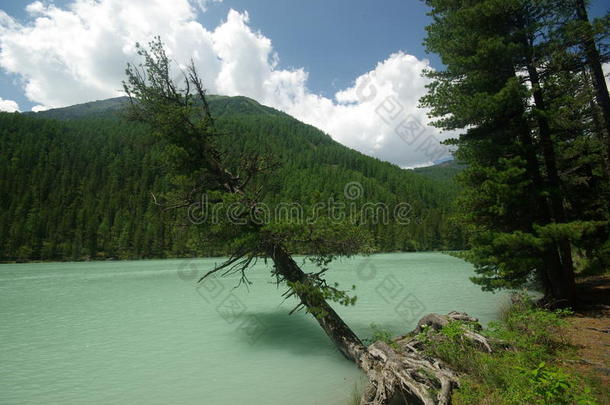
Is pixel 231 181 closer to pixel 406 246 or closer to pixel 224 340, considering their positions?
pixel 224 340

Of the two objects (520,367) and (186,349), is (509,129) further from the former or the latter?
(186,349)

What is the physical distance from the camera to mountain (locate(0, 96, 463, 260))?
80.6 meters

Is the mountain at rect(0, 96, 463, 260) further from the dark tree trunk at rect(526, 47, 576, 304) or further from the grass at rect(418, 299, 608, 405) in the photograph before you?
the dark tree trunk at rect(526, 47, 576, 304)

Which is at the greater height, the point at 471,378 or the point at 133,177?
the point at 133,177

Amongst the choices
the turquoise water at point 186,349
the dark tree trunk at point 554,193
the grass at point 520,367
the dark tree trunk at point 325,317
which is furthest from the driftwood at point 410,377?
the dark tree trunk at point 554,193

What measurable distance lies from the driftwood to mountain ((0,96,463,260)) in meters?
4.65

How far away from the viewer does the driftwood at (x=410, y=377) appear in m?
5.24

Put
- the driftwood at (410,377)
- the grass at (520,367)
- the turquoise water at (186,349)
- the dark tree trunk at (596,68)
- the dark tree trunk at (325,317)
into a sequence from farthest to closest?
the dark tree trunk at (596,68), the dark tree trunk at (325,317), the turquoise water at (186,349), the driftwood at (410,377), the grass at (520,367)

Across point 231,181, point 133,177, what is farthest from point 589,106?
point 133,177

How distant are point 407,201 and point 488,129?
138546 millimetres

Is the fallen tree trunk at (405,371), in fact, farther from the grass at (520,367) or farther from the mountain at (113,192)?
the mountain at (113,192)

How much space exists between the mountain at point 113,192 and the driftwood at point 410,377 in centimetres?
465

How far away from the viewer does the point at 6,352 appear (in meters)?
9.97

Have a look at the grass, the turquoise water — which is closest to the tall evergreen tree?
the grass
